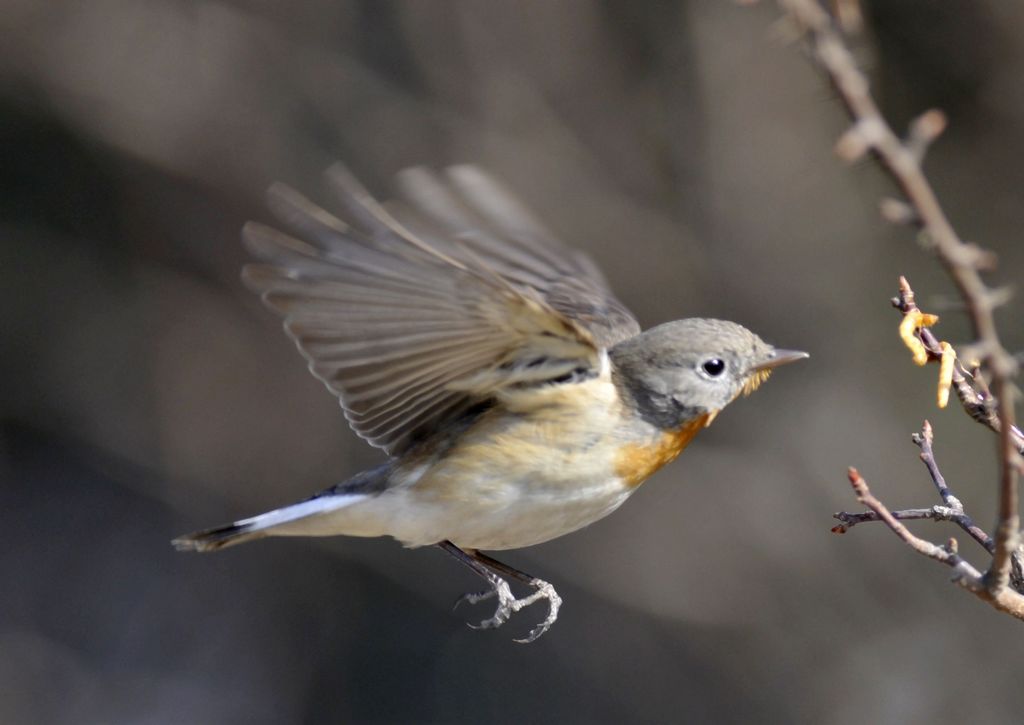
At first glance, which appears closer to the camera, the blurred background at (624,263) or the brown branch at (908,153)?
the brown branch at (908,153)

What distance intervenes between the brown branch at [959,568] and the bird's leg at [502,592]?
5.54 feet

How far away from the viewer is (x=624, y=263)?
7.70 meters

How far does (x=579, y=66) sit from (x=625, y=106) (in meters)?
0.36

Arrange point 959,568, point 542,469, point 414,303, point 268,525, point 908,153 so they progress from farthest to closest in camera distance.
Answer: point 268,525, point 542,469, point 414,303, point 959,568, point 908,153

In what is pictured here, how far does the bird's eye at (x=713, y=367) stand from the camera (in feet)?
11.9

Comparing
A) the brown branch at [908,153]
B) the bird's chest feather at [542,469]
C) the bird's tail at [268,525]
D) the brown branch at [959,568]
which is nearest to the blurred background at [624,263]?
the bird's tail at [268,525]

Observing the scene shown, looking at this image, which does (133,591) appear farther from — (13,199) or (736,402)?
(736,402)

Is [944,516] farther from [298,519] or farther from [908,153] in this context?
[298,519]

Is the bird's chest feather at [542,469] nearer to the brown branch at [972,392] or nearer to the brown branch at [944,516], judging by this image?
the brown branch at [944,516]

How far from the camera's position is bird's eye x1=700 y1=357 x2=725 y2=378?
3.64 m

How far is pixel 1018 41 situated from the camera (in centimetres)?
742

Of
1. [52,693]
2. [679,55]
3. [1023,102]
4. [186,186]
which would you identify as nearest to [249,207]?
[186,186]

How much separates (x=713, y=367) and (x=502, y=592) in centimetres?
88

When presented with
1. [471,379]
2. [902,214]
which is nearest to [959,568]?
[902,214]
